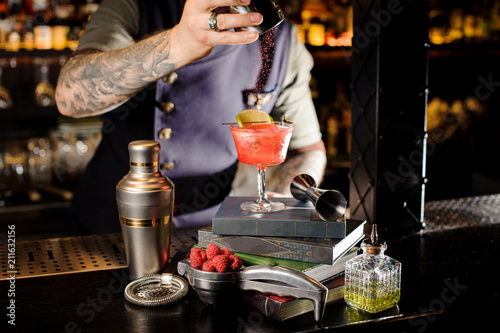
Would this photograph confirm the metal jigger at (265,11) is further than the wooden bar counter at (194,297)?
Yes

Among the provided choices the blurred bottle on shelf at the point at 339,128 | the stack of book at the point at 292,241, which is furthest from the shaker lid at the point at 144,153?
the blurred bottle on shelf at the point at 339,128

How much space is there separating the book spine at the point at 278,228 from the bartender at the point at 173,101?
0.42 meters

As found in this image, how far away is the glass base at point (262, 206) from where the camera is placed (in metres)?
1.20

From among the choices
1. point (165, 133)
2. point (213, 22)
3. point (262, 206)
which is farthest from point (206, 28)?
point (165, 133)

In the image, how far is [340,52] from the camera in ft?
11.8

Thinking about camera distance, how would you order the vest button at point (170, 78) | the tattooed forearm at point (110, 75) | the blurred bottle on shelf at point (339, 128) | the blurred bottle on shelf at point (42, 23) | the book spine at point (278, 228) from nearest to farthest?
the book spine at point (278, 228) < the tattooed forearm at point (110, 75) < the vest button at point (170, 78) < the blurred bottle on shelf at point (42, 23) < the blurred bottle on shelf at point (339, 128)

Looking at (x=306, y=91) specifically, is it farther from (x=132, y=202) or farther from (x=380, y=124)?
(x=132, y=202)

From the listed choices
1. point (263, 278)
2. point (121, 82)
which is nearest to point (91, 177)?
point (121, 82)

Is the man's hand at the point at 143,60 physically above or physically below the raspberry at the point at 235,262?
above

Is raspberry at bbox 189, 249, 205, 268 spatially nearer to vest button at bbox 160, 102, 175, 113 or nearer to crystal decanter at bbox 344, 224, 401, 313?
crystal decanter at bbox 344, 224, 401, 313

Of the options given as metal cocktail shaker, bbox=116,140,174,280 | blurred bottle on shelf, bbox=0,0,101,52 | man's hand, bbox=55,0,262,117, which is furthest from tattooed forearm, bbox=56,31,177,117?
blurred bottle on shelf, bbox=0,0,101,52

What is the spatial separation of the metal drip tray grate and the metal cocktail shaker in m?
0.13

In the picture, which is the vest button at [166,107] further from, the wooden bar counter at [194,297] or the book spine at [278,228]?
the book spine at [278,228]

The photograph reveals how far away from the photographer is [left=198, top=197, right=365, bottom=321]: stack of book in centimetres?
107
